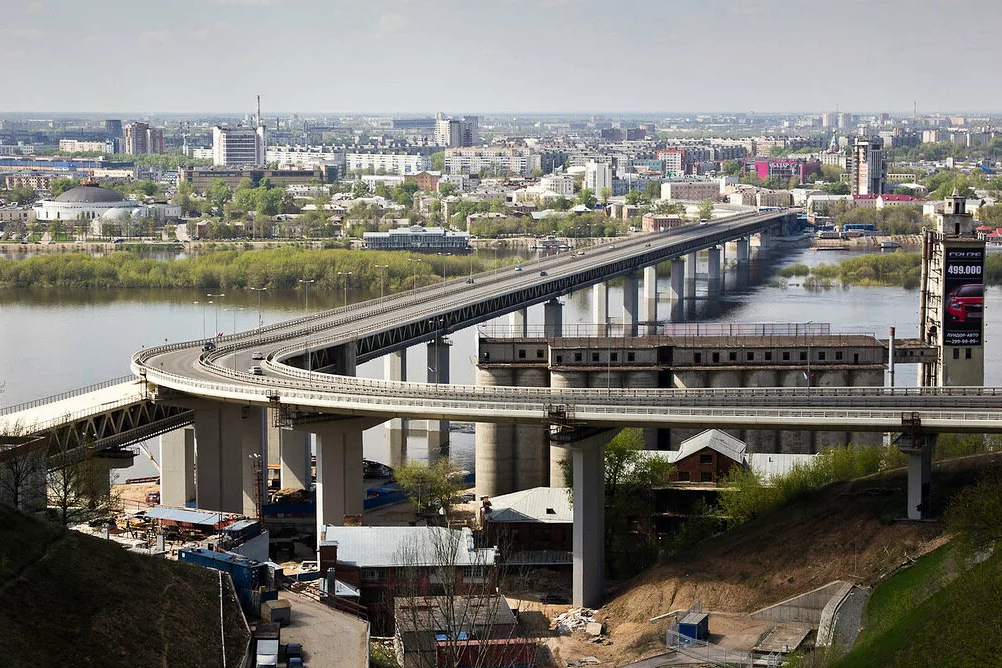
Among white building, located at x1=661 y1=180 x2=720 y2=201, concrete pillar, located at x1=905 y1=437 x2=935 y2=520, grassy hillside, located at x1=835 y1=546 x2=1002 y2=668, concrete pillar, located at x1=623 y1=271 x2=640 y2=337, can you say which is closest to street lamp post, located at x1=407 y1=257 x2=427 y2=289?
concrete pillar, located at x1=623 y1=271 x2=640 y2=337

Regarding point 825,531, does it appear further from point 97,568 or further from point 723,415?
point 97,568

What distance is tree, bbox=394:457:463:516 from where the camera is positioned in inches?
858

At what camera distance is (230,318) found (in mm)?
41969

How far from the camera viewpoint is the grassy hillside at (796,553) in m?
17.0

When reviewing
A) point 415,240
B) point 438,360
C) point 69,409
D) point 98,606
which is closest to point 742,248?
point 415,240

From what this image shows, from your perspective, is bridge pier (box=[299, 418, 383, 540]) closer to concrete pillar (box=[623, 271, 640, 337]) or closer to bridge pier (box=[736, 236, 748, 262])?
concrete pillar (box=[623, 271, 640, 337])

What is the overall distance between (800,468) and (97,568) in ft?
31.4

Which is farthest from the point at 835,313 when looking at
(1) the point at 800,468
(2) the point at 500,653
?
(2) the point at 500,653

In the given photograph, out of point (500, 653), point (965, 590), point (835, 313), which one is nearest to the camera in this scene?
point (965, 590)

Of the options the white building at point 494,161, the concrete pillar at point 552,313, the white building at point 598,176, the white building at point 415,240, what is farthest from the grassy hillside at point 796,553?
the white building at point 494,161

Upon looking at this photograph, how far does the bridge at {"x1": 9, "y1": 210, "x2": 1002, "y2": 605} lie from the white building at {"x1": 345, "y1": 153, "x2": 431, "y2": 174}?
88.2 m

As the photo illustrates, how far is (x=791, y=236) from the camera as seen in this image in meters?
72.9

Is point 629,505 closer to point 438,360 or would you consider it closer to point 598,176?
point 438,360

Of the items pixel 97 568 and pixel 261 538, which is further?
pixel 261 538
